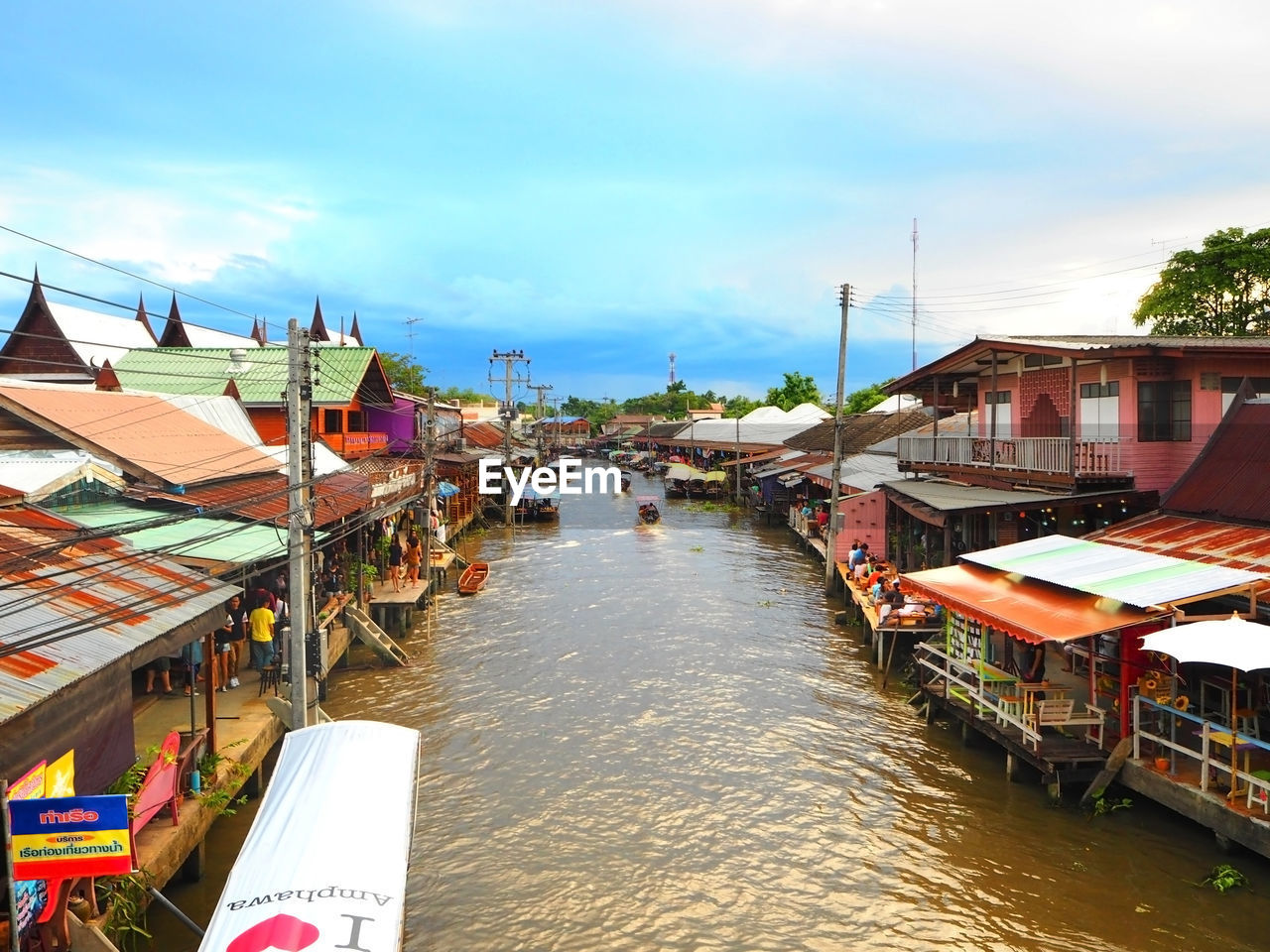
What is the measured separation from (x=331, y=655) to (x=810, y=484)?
109 feet

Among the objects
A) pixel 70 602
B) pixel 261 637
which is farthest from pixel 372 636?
pixel 70 602

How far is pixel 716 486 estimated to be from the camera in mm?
66750

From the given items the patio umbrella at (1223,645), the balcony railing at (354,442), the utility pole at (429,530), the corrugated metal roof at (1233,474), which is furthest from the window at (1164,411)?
the balcony railing at (354,442)

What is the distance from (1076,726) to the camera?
14.0 meters

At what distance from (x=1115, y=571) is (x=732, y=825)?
7.21 m

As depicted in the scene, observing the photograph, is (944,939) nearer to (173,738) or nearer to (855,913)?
(855,913)

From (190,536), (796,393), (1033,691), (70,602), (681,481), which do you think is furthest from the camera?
(796,393)

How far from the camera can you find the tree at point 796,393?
10289 centimetres

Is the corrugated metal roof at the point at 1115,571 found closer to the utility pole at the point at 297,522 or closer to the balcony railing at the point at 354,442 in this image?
the utility pole at the point at 297,522

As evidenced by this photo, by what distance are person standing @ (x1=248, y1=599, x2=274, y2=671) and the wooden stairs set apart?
4.73 m

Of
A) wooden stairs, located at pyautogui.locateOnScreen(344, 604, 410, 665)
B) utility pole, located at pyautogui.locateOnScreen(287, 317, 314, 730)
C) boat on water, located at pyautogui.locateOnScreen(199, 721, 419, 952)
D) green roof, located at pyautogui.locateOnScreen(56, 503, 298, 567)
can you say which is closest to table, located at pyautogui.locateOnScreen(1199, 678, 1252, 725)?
boat on water, located at pyautogui.locateOnScreen(199, 721, 419, 952)

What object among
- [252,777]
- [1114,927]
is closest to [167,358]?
[252,777]

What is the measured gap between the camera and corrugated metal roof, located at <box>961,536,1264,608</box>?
12352 millimetres

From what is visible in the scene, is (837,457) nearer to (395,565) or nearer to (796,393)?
(395,565)
